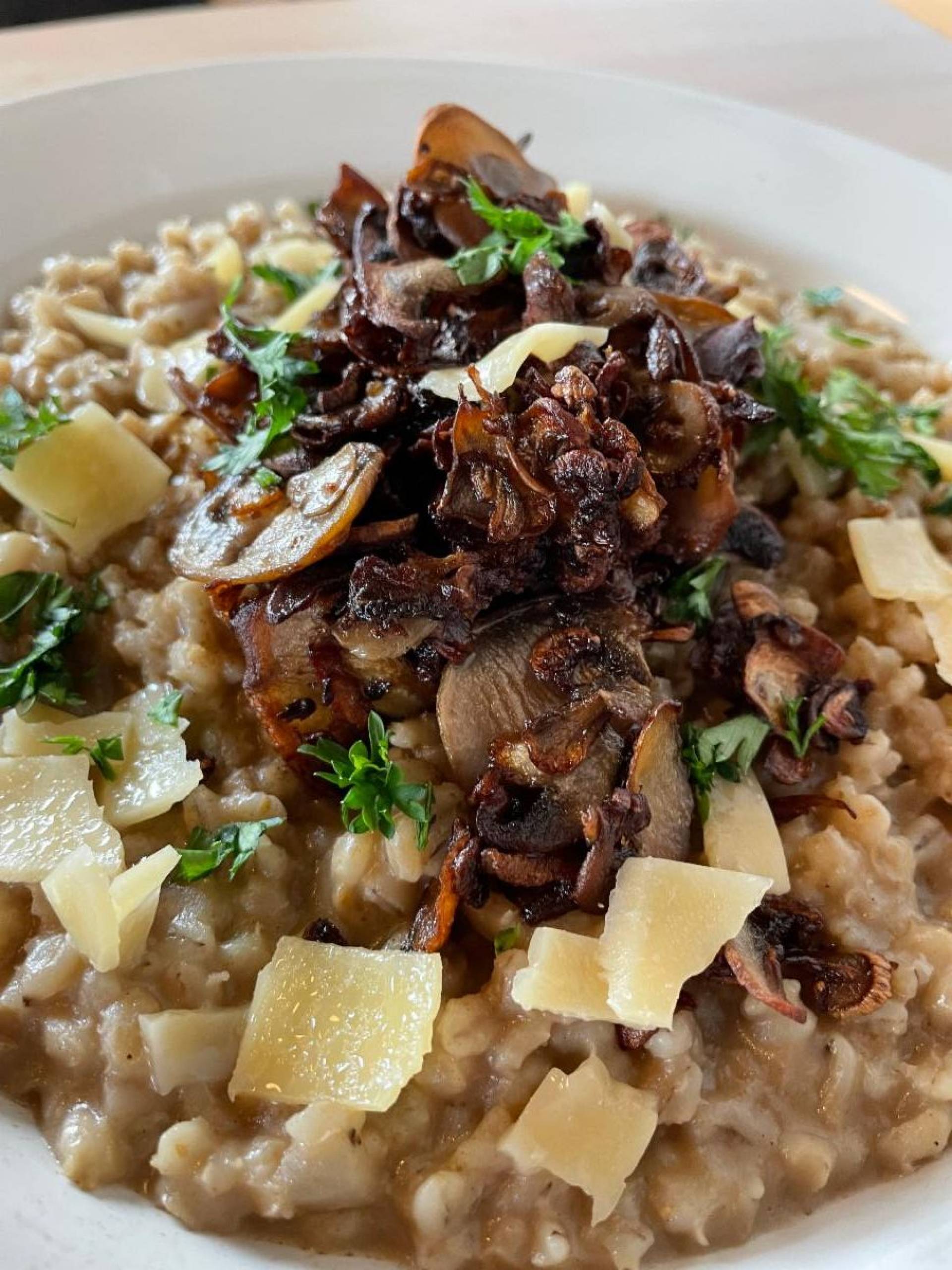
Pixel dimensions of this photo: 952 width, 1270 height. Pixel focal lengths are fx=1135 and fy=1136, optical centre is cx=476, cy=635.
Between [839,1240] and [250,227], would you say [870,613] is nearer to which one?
[839,1240]

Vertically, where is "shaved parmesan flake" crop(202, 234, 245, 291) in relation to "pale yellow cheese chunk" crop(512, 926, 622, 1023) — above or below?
above

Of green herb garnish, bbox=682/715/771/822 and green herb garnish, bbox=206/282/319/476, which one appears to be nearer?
green herb garnish, bbox=682/715/771/822

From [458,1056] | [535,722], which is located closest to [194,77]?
[535,722]

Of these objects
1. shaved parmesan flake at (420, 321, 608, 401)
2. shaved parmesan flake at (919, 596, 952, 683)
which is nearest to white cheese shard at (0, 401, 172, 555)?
shaved parmesan flake at (420, 321, 608, 401)

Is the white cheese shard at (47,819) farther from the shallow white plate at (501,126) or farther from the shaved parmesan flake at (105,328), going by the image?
the shallow white plate at (501,126)

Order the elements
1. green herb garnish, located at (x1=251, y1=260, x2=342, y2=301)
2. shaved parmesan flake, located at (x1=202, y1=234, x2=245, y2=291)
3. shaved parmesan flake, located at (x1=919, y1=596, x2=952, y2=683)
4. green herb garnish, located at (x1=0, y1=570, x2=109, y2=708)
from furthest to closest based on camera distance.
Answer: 1. shaved parmesan flake, located at (x1=202, y1=234, x2=245, y2=291)
2. green herb garnish, located at (x1=251, y1=260, x2=342, y2=301)
3. shaved parmesan flake, located at (x1=919, y1=596, x2=952, y2=683)
4. green herb garnish, located at (x1=0, y1=570, x2=109, y2=708)

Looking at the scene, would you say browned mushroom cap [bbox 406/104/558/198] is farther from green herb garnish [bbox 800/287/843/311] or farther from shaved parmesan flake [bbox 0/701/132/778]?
shaved parmesan flake [bbox 0/701/132/778]
